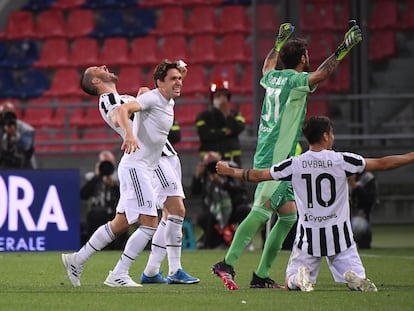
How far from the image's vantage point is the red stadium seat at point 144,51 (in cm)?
2165

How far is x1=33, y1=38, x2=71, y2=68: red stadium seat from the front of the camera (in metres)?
22.1

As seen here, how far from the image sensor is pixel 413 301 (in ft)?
26.8

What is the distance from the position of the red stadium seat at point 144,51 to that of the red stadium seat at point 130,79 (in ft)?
0.48

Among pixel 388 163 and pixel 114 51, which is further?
pixel 114 51

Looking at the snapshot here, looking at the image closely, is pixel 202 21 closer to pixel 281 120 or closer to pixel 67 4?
pixel 67 4

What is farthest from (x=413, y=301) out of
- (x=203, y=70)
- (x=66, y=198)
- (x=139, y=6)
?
(x=139, y=6)

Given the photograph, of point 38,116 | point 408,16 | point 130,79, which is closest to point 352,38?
point 408,16

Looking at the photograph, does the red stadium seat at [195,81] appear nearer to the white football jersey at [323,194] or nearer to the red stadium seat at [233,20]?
the red stadium seat at [233,20]

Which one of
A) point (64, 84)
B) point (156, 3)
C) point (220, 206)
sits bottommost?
point (220, 206)

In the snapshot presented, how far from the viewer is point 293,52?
31.6ft

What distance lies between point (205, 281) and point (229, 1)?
1195 cm

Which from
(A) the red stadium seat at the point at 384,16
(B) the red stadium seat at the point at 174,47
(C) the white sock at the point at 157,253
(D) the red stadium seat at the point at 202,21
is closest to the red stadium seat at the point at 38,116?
(B) the red stadium seat at the point at 174,47

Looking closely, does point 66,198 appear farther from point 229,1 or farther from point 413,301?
point 229,1

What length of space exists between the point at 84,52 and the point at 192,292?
13.6 m
